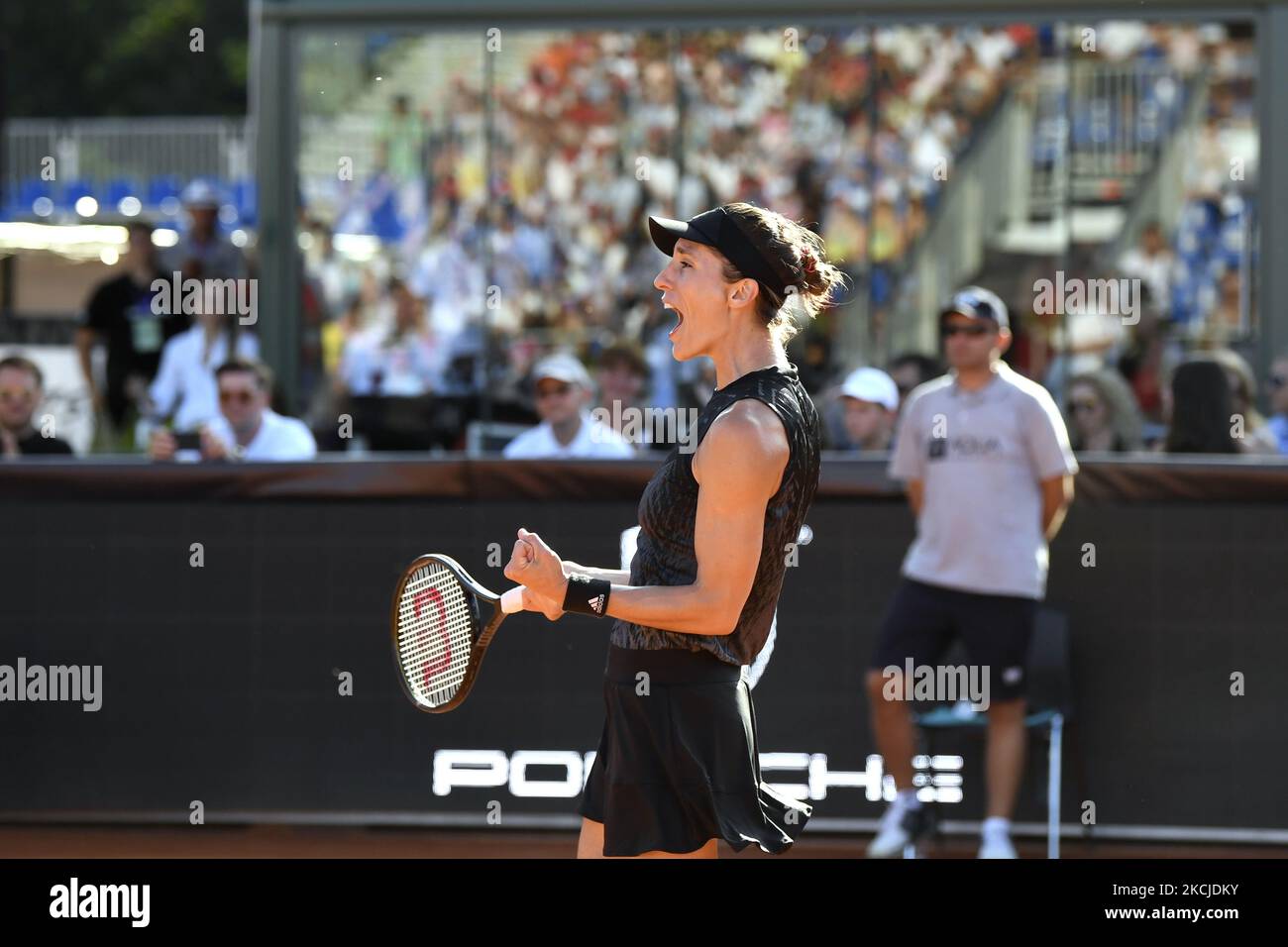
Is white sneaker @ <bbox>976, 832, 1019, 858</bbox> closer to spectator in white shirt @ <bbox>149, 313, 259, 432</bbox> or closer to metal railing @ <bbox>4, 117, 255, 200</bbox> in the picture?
spectator in white shirt @ <bbox>149, 313, 259, 432</bbox>

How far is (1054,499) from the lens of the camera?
6664 mm

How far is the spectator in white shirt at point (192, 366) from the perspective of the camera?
10.6 m

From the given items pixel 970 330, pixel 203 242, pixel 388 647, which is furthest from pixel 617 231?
pixel 388 647

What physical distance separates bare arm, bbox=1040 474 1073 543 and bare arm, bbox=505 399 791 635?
10.4 ft

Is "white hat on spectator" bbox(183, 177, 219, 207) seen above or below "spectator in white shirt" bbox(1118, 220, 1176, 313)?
above

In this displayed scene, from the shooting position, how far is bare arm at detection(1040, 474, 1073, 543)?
21.8 feet

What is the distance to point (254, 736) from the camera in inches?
273

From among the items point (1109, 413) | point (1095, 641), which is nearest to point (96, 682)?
point (1095, 641)

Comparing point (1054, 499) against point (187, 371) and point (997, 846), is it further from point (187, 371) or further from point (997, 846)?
point (187, 371)

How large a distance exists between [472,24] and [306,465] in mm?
4345

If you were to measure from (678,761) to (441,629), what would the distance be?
1.82 feet

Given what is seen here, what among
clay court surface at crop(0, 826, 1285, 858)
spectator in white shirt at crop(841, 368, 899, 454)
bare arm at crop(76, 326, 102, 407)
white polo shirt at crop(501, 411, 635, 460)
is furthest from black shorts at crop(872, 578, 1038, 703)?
Answer: bare arm at crop(76, 326, 102, 407)
